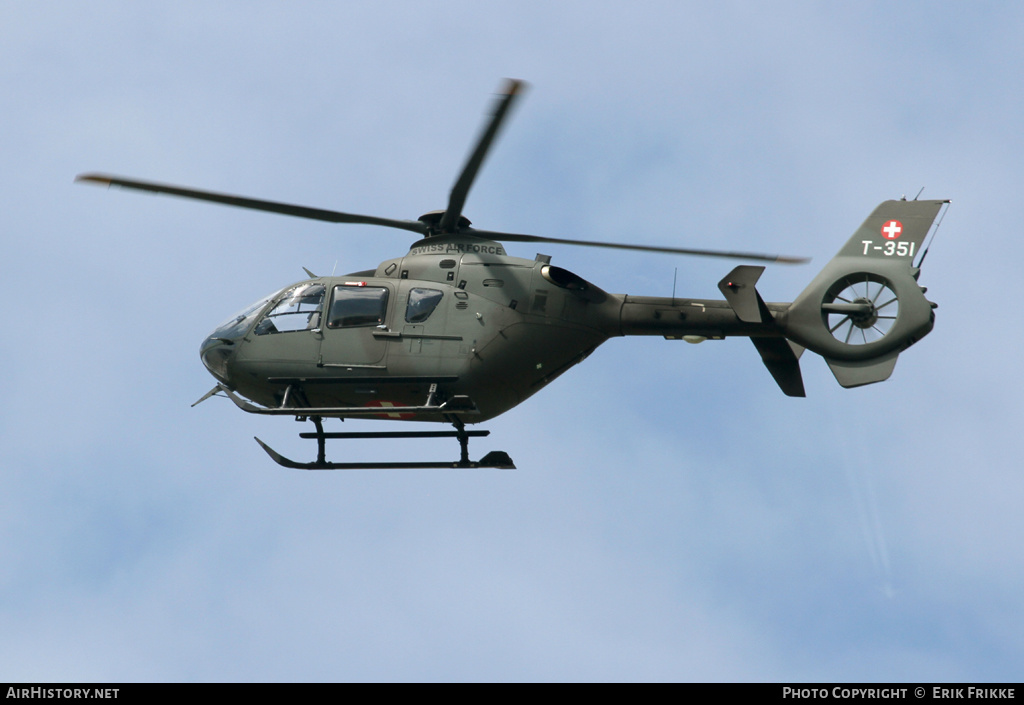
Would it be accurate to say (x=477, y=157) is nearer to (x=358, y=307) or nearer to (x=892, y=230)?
(x=358, y=307)

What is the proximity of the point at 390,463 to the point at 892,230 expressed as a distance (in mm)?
8470

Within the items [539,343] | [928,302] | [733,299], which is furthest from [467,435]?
[928,302]

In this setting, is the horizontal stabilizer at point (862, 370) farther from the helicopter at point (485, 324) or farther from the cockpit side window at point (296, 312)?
the cockpit side window at point (296, 312)

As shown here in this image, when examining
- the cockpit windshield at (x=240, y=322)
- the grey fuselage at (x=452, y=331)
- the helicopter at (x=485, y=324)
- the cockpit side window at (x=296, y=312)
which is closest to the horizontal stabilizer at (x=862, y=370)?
the helicopter at (x=485, y=324)

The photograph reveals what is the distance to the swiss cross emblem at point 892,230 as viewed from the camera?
807 inches

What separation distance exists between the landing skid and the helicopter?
0.9 inches

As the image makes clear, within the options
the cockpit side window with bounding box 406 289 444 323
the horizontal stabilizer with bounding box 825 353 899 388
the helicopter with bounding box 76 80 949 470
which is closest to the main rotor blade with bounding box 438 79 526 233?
the helicopter with bounding box 76 80 949 470

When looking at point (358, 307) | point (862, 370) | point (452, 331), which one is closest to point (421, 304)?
point (452, 331)

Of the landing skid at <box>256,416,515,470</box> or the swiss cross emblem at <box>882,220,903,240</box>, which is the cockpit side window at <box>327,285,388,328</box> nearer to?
the landing skid at <box>256,416,515,470</box>

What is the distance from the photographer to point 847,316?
66.7 ft

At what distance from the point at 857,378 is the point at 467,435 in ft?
19.7

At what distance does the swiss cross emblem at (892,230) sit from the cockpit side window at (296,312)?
28.6 ft

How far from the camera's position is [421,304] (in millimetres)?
20453
